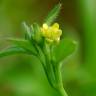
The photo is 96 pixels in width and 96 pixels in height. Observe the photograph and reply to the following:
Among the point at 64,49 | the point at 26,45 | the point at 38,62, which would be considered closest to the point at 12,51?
the point at 26,45

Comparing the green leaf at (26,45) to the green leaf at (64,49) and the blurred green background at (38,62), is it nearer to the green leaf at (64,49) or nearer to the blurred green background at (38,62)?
the green leaf at (64,49)

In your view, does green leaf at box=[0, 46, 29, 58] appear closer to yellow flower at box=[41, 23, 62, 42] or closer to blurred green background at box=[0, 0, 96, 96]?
yellow flower at box=[41, 23, 62, 42]

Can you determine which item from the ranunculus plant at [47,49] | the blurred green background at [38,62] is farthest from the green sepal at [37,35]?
the blurred green background at [38,62]

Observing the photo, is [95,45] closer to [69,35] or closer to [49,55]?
[69,35]

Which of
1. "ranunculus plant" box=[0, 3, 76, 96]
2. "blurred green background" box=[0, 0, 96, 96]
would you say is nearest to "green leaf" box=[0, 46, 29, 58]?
"ranunculus plant" box=[0, 3, 76, 96]

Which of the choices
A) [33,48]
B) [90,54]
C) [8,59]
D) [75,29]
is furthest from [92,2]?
[33,48]

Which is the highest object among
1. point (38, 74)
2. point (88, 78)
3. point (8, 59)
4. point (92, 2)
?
point (92, 2)
